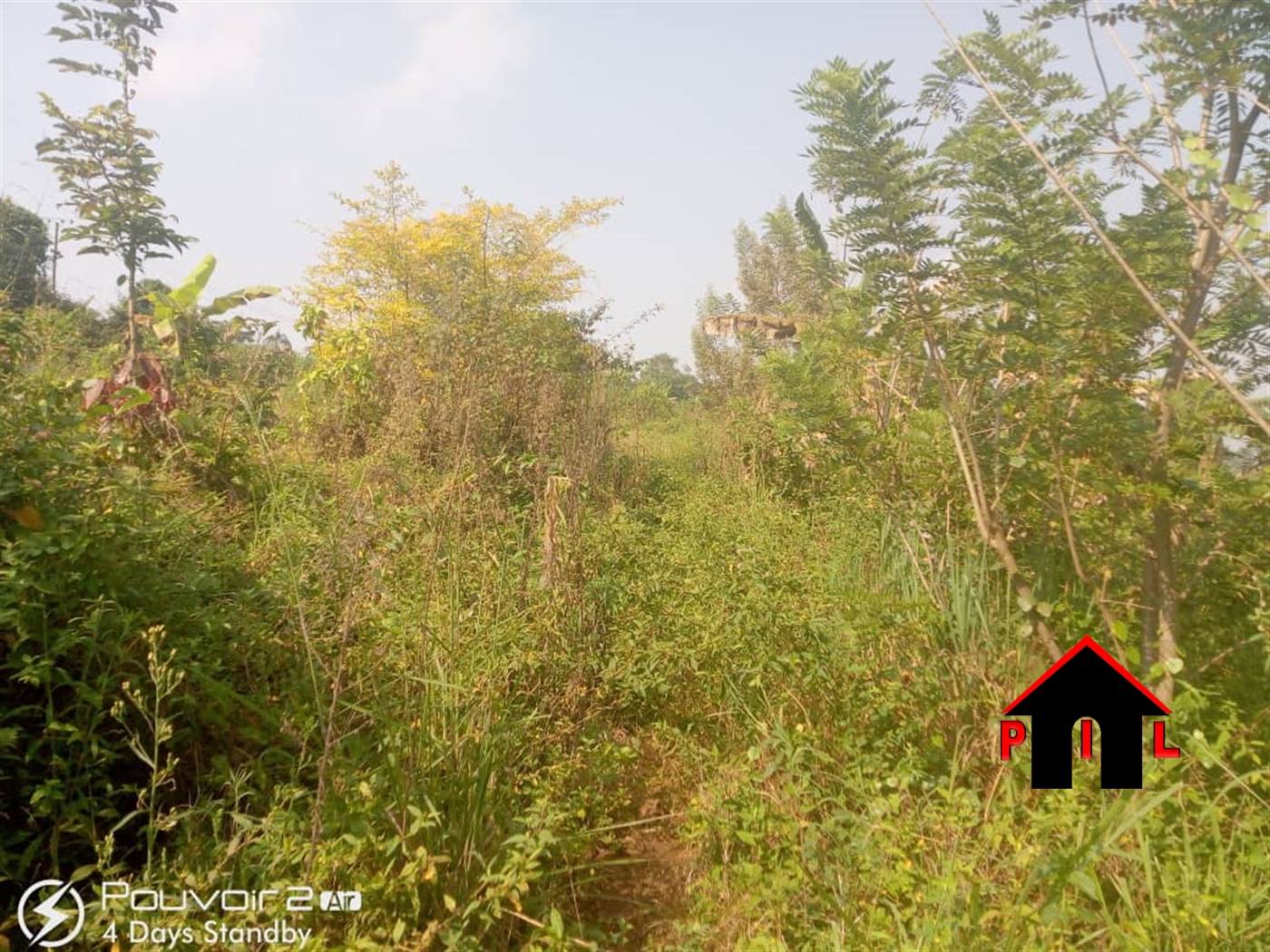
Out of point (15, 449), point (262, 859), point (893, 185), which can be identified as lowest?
point (262, 859)

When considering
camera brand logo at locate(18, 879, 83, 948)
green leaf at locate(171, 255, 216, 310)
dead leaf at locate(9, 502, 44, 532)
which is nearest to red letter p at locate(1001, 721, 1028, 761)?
camera brand logo at locate(18, 879, 83, 948)

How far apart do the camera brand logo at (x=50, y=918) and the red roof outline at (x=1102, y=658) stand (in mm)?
2475

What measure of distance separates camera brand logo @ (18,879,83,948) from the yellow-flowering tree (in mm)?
1378

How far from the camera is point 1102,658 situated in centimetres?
200

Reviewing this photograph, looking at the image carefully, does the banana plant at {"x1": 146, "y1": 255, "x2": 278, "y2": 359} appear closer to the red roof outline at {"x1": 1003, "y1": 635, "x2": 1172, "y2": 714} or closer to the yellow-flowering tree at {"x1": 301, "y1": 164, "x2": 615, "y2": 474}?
the yellow-flowering tree at {"x1": 301, "y1": 164, "x2": 615, "y2": 474}

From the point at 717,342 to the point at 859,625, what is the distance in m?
6.97

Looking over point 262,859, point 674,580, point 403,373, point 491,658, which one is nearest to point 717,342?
point 403,373

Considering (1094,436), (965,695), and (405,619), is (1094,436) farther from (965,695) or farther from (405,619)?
(405,619)

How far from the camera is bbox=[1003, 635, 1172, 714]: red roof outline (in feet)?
6.40

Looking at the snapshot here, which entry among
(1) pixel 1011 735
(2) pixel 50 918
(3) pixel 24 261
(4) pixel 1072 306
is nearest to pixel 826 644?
(1) pixel 1011 735

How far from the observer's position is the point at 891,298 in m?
2.35

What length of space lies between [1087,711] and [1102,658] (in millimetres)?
161

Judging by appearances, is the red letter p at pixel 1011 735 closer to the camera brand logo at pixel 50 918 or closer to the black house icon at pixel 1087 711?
the black house icon at pixel 1087 711

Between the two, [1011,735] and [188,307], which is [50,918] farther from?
[188,307]
